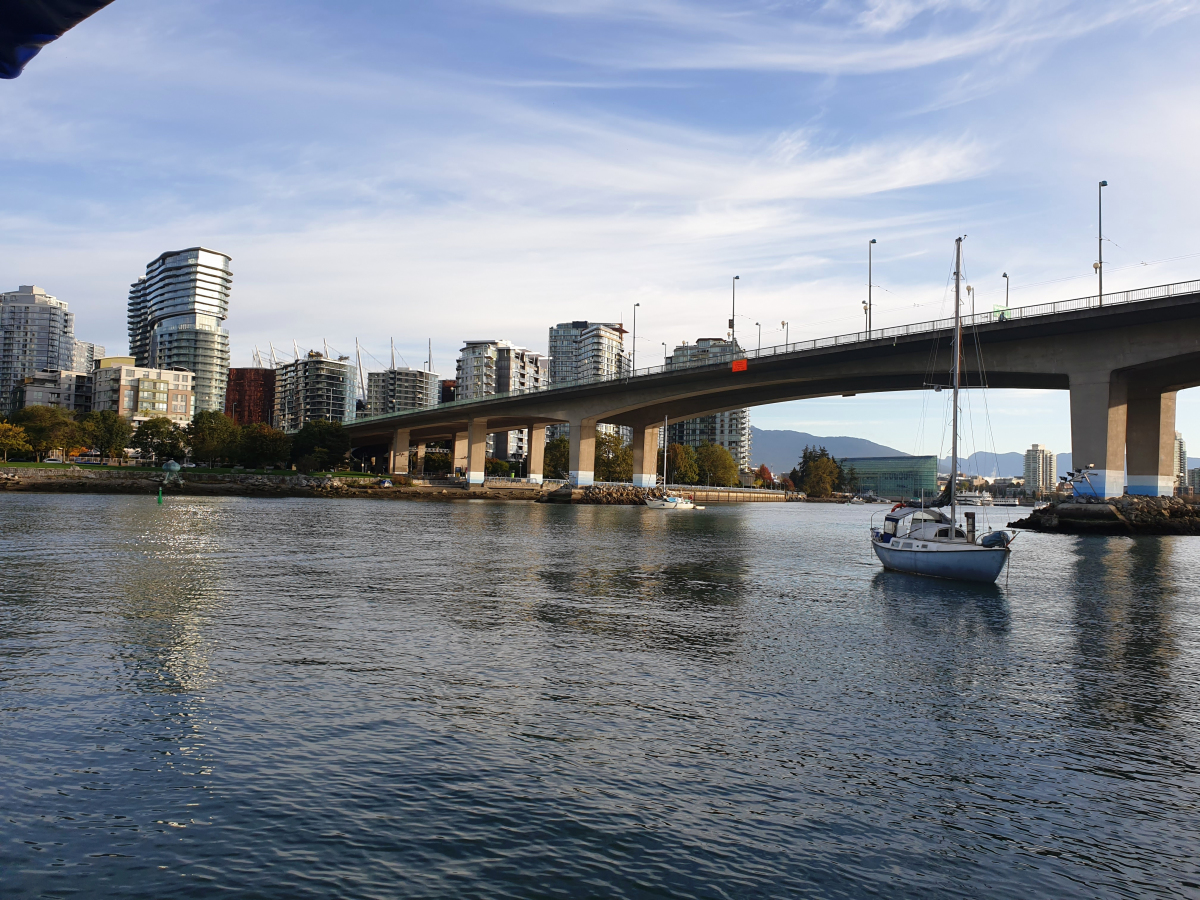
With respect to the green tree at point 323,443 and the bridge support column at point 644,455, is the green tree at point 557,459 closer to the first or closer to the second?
the green tree at point 323,443

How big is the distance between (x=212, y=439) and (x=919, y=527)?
14022 centimetres

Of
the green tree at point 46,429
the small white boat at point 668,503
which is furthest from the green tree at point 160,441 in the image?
the small white boat at point 668,503

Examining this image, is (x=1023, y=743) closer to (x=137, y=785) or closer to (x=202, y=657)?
(x=137, y=785)

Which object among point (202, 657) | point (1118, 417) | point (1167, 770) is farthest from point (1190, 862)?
point (1118, 417)

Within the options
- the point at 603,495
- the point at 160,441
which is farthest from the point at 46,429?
the point at 603,495

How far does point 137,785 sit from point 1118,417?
73.4 m

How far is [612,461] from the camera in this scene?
17612 cm

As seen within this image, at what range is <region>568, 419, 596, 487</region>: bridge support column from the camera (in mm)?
124656

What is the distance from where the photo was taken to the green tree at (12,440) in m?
126

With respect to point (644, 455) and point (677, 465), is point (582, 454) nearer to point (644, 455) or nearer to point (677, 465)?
point (644, 455)

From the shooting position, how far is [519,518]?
82688 mm

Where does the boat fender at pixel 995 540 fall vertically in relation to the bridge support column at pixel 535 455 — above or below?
below

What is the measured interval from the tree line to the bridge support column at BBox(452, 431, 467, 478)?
21999 millimetres

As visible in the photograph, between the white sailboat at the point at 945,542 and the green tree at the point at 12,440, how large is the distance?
132859 mm
